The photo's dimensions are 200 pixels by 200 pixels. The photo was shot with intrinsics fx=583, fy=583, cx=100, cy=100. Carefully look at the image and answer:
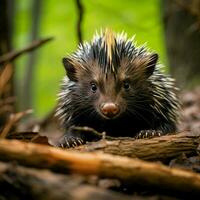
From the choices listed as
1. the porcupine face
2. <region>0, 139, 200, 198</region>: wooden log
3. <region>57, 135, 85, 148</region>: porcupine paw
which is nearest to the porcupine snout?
the porcupine face

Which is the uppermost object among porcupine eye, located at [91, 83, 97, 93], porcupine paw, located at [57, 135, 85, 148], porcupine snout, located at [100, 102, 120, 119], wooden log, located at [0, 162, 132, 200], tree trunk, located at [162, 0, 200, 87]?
tree trunk, located at [162, 0, 200, 87]

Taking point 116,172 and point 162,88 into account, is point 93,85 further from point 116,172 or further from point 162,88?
point 116,172

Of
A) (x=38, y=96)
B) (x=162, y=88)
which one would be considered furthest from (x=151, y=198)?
(x=38, y=96)

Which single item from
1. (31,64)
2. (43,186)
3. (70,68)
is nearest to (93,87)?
(70,68)

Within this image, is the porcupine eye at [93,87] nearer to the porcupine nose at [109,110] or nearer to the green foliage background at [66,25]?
the porcupine nose at [109,110]

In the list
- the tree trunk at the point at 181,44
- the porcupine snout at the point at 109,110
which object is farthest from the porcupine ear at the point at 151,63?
the tree trunk at the point at 181,44

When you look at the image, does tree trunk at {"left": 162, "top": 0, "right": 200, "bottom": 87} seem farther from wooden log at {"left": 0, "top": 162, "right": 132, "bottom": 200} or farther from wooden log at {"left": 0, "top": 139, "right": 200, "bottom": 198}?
wooden log at {"left": 0, "top": 162, "right": 132, "bottom": 200}
